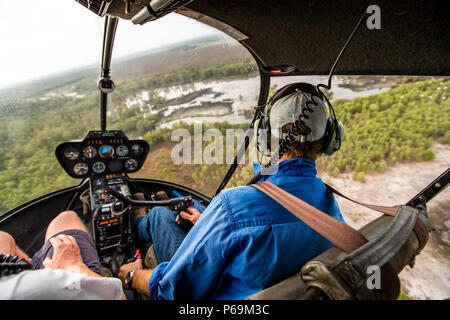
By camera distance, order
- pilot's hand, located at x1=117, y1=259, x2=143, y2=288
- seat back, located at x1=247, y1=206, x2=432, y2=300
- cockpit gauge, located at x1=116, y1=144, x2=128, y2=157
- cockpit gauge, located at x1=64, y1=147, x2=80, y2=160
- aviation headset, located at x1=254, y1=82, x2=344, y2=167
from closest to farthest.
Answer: seat back, located at x1=247, y1=206, x2=432, y2=300
aviation headset, located at x1=254, y1=82, x2=344, y2=167
pilot's hand, located at x1=117, y1=259, x2=143, y2=288
cockpit gauge, located at x1=64, y1=147, x2=80, y2=160
cockpit gauge, located at x1=116, y1=144, x2=128, y2=157

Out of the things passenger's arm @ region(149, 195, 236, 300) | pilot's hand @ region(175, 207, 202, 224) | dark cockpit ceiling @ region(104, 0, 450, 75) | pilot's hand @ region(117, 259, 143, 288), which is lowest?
pilot's hand @ region(117, 259, 143, 288)

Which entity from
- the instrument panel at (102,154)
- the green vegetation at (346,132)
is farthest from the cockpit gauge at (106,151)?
the green vegetation at (346,132)

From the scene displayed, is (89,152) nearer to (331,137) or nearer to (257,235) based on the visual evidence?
(257,235)

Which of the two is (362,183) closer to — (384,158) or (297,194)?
(384,158)

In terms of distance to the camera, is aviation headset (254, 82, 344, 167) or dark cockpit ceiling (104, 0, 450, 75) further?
dark cockpit ceiling (104, 0, 450, 75)

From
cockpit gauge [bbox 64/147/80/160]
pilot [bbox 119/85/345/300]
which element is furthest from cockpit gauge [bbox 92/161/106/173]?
pilot [bbox 119/85/345/300]

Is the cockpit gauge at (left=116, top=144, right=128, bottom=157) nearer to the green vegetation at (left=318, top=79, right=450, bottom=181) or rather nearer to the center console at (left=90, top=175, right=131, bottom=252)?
the center console at (left=90, top=175, right=131, bottom=252)

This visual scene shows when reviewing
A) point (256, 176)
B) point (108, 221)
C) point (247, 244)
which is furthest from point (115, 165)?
point (247, 244)
